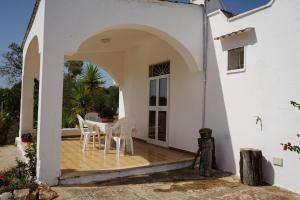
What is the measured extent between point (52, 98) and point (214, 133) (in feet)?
14.1

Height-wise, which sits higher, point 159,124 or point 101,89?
point 101,89

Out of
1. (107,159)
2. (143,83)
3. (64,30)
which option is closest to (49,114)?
(64,30)

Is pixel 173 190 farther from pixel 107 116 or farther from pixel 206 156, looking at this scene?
pixel 107 116

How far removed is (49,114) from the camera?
6266mm

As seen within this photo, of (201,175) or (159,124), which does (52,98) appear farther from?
(159,124)

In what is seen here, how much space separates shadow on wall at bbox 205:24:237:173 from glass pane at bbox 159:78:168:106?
89.6 inches

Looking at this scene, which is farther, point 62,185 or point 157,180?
point 157,180

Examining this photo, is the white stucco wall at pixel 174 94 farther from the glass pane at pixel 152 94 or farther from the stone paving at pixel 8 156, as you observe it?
the stone paving at pixel 8 156

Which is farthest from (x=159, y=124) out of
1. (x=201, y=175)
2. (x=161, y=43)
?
(x=201, y=175)

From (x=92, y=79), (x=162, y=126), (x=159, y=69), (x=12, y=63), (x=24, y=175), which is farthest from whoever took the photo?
(x=12, y=63)

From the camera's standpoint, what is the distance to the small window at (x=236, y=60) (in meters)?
7.34

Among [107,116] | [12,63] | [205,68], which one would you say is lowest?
[107,116]

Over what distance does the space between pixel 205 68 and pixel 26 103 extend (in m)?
7.15

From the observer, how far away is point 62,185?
6.22m
